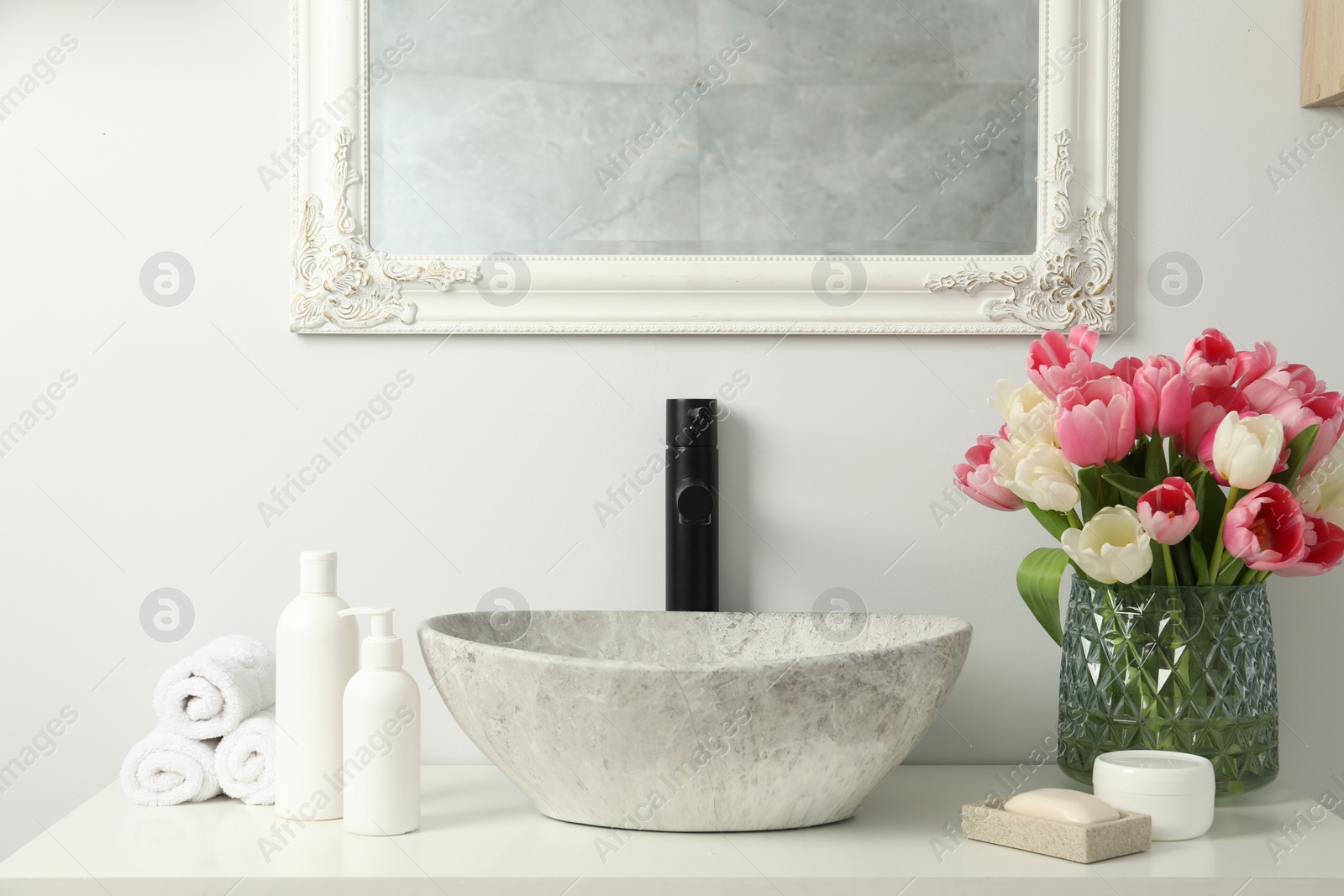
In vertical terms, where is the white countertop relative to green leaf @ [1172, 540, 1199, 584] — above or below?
below

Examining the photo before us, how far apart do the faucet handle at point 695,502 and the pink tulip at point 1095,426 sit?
1.04 feet

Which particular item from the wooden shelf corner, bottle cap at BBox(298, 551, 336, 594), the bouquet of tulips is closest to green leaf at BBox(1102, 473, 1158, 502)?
the bouquet of tulips

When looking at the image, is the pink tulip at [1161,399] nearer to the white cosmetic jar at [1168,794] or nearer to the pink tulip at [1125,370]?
the pink tulip at [1125,370]

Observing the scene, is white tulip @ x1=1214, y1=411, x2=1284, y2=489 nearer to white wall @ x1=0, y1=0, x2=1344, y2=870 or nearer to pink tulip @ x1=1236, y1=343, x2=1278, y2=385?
pink tulip @ x1=1236, y1=343, x2=1278, y2=385

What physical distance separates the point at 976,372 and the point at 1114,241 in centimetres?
19

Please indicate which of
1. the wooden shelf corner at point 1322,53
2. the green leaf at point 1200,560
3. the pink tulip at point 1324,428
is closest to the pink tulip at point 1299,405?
the pink tulip at point 1324,428

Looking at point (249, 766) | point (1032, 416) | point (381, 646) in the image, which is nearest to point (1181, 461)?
point (1032, 416)

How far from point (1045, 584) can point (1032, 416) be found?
17 centimetres

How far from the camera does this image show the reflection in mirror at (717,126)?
3.41 ft

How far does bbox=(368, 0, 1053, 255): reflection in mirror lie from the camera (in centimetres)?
104

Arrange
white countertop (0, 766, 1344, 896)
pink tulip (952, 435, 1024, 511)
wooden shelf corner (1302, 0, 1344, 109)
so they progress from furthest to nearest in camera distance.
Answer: wooden shelf corner (1302, 0, 1344, 109)
pink tulip (952, 435, 1024, 511)
white countertop (0, 766, 1344, 896)

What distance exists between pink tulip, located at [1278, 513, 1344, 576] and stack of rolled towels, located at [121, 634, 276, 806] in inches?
32.2

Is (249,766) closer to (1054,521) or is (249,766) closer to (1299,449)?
(1054,521)

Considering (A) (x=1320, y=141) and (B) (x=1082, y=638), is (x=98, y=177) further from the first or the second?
(A) (x=1320, y=141)
